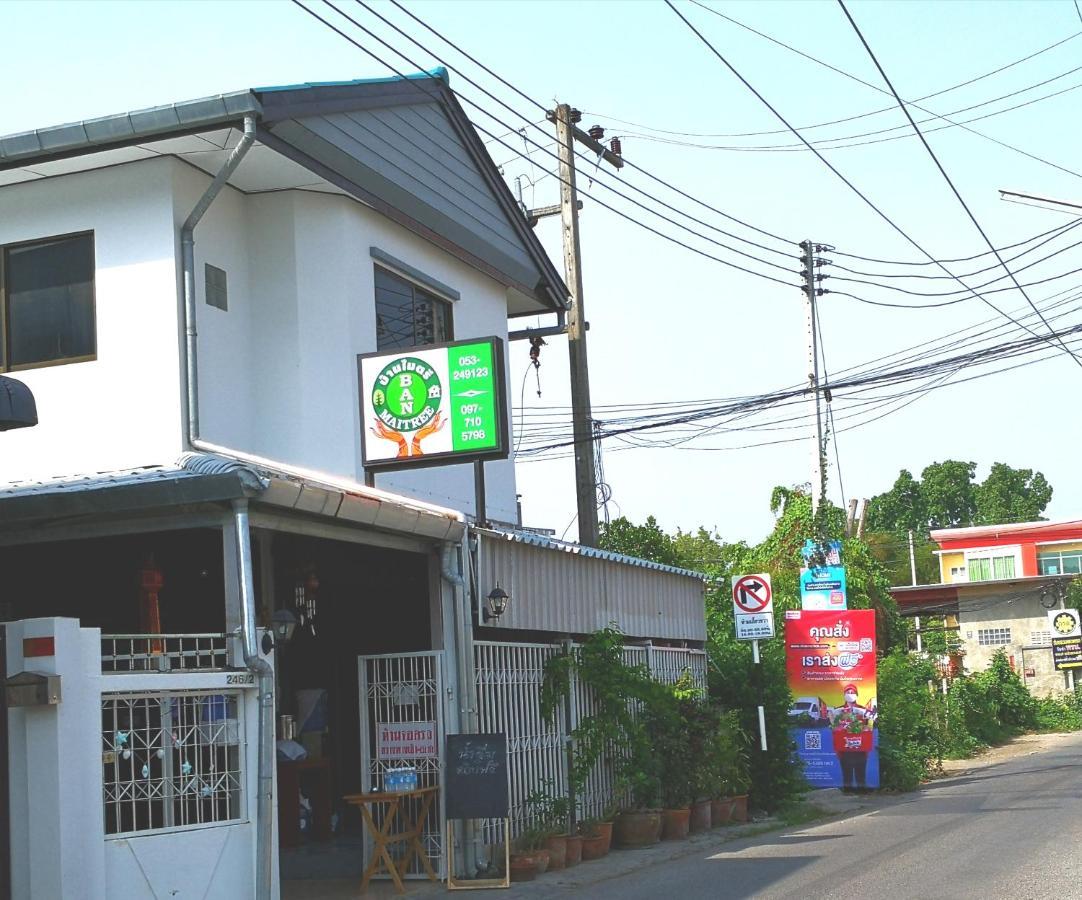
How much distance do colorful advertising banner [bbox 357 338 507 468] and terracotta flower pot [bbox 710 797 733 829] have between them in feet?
19.8

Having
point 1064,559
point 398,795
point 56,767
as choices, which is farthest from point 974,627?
point 56,767

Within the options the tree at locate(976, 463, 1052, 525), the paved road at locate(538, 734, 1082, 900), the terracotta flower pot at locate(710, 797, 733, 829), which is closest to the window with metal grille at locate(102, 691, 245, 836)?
the paved road at locate(538, 734, 1082, 900)

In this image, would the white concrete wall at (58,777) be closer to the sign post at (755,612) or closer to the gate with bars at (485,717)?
the gate with bars at (485,717)

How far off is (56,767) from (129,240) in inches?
244

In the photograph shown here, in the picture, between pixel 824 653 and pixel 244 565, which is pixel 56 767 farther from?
pixel 824 653

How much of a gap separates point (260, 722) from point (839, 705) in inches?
506

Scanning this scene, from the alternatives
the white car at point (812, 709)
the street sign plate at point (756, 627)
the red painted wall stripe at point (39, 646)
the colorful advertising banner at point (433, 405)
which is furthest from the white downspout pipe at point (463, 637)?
the white car at point (812, 709)

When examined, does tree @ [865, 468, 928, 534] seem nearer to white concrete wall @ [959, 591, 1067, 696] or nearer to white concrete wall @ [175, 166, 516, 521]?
white concrete wall @ [959, 591, 1067, 696]

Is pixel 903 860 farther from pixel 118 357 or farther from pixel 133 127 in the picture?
pixel 133 127

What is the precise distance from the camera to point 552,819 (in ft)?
46.5

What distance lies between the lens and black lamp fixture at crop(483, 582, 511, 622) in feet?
43.3

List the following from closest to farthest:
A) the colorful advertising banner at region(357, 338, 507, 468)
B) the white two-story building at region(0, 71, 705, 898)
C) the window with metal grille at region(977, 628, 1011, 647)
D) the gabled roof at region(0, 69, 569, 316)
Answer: the white two-story building at region(0, 71, 705, 898)
the gabled roof at region(0, 69, 569, 316)
the colorful advertising banner at region(357, 338, 507, 468)
the window with metal grille at region(977, 628, 1011, 647)

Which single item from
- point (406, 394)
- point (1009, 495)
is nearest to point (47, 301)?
point (406, 394)

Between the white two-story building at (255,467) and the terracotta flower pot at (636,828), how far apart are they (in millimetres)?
455
